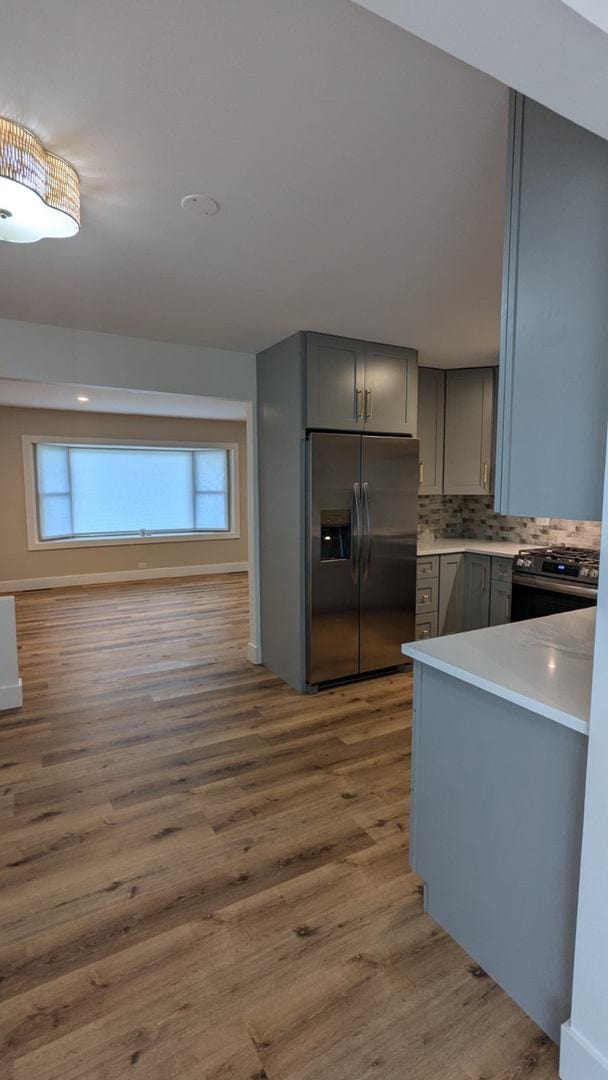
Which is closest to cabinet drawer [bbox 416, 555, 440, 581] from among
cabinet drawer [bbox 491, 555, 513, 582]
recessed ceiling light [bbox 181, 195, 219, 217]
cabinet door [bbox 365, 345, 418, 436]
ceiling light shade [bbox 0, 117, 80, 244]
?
cabinet drawer [bbox 491, 555, 513, 582]

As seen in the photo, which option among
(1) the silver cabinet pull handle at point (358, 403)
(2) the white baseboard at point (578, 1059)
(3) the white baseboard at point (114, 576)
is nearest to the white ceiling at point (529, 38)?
(2) the white baseboard at point (578, 1059)

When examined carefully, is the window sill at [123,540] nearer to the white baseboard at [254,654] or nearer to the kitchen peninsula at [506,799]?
the white baseboard at [254,654]

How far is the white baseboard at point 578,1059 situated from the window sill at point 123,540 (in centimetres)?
712

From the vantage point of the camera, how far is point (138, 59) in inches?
46.3

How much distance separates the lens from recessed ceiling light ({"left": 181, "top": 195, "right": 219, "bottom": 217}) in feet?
5.69

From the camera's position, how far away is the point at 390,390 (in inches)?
144

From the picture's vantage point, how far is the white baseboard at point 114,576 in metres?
6.89

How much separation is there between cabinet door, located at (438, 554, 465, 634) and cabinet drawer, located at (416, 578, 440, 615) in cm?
6

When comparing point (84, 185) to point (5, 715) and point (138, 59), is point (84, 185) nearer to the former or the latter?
point (138, 59)

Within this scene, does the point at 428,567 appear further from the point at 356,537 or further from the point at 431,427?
the point at 431,427

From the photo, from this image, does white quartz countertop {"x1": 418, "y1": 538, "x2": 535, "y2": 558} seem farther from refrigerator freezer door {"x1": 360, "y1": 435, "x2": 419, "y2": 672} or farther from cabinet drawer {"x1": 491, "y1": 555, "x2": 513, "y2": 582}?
refrigerator freezer door {"x1": 360, "y1": 435, "x2": 419, "y2": 672}

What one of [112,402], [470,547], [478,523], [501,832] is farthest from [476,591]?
[112,402]

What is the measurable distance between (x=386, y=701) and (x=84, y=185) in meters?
3.13

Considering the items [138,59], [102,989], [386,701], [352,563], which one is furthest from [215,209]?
[386,701]
